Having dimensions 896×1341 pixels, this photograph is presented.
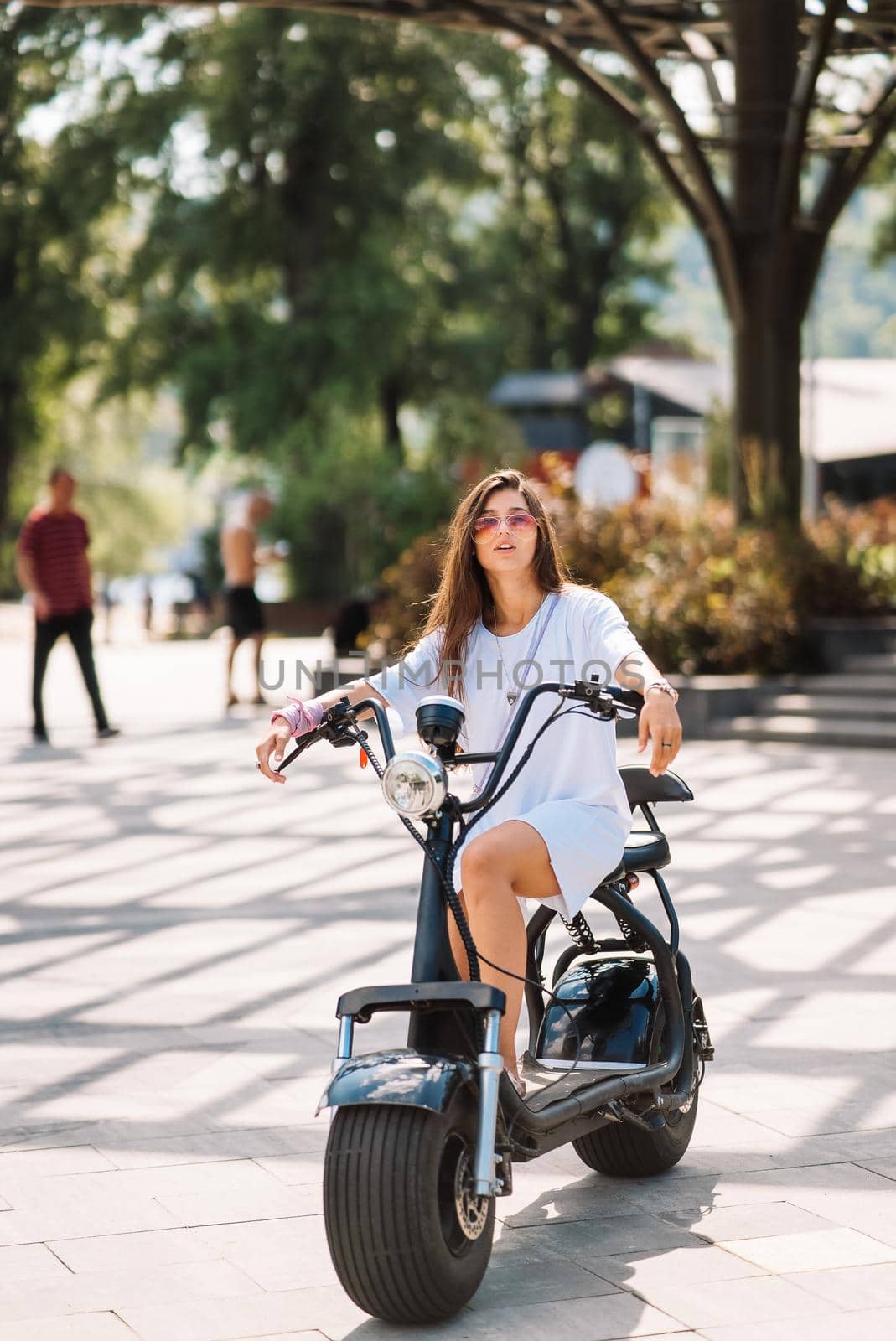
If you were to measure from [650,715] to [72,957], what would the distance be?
11.8ft

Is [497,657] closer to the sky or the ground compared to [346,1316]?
closer to the sky

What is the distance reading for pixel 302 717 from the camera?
373 cm

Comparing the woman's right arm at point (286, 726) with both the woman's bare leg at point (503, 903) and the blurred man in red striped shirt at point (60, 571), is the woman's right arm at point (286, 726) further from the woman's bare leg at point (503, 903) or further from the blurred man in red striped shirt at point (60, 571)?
the blurred man in red striped shirt at point (60, 571)

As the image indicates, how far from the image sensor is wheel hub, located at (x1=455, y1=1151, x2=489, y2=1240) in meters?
3.34

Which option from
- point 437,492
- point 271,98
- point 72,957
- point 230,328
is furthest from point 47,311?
point 72,957

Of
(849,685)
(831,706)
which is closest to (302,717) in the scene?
(831,706)

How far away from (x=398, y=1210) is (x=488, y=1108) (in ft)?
0.77

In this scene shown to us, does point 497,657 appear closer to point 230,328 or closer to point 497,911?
point 497,911

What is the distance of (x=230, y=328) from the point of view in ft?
122

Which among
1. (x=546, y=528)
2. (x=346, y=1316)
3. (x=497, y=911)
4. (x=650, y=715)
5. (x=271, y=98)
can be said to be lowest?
(x=346, y=1316)

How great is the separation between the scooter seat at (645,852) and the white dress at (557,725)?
186 mm

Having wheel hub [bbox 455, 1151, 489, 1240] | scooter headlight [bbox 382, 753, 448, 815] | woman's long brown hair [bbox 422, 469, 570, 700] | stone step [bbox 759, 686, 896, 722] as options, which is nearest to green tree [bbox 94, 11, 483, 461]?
stone step [bbox 759, 686, 896, 722]

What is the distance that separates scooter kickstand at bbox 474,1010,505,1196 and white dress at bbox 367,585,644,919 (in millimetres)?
421

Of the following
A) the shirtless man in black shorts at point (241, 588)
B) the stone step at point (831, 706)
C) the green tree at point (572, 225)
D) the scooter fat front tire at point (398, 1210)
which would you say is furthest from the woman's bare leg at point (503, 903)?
the green tree at point (572, 225)
